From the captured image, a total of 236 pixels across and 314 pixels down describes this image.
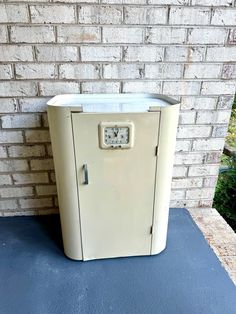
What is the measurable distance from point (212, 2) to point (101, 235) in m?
1.59

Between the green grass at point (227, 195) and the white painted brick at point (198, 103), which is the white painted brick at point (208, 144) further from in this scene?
the green grass at point (227, 195)

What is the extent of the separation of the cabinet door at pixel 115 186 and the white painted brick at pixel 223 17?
85 cm

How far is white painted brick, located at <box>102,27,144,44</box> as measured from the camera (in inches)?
61.1

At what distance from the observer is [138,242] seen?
157cm

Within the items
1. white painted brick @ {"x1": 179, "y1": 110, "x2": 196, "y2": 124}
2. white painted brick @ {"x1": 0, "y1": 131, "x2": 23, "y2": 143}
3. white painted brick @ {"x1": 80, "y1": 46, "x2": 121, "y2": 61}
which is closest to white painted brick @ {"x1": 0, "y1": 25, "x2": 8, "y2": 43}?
white painted brick @ {"x1": 80, "y1": 46, "x2": 121, "y2": 61}

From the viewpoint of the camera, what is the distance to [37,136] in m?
1.75

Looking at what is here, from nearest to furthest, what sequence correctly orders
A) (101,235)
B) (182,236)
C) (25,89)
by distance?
(101,235)
(25,89)
(182,236)

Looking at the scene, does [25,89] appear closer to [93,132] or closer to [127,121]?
[93,132]

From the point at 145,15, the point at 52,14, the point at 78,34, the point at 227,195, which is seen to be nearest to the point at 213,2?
the point at 145,15

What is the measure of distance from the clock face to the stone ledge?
3.31ft

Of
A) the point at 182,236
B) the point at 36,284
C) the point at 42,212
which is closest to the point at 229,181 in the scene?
the point at 182,236

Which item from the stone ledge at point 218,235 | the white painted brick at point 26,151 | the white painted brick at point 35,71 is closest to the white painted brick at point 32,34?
the white painted brick at point 35,71

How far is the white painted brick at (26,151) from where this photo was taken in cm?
177

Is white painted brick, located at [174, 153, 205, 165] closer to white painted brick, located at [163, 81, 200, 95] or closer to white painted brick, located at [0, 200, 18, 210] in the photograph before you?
white painted brick, located at [163, 81, 200, 95]
